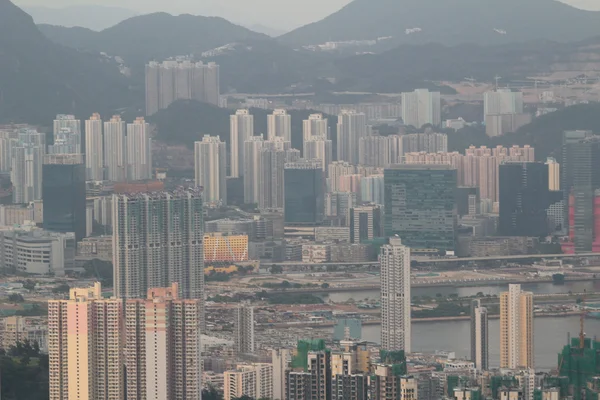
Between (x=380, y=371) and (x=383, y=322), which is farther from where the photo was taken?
(x=383, y=322)

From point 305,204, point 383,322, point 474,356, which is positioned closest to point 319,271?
point 305,204

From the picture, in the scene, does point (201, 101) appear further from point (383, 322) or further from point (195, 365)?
point (195, 365)

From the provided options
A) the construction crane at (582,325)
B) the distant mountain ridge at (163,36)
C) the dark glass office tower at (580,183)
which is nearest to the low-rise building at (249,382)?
the construction crane at (582,325)

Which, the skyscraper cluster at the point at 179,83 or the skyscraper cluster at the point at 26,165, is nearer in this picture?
the skyscraper cluster at the point at 26,165

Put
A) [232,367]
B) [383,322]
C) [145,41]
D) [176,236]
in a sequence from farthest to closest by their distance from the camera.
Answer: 1. [145,41]
2. [176,236]
3. [383,322]
4. [232,367]

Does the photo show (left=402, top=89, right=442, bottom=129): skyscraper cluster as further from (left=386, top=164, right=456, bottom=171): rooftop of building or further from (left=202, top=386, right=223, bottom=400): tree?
(left=202, top=386, right=223, bottom=400): tree

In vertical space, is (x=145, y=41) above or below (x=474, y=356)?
above

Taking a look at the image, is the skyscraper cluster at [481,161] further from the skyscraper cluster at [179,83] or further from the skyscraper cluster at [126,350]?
the skyscraper cluster at [126,350]
